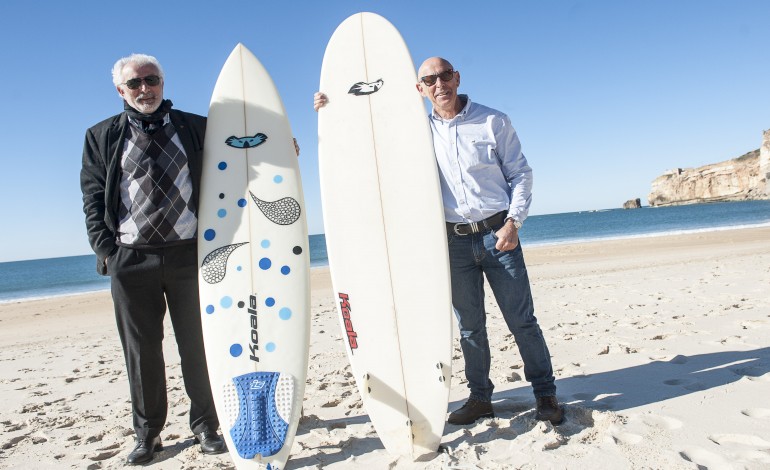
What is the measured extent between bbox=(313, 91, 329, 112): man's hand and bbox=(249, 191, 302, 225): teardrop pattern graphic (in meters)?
0.55

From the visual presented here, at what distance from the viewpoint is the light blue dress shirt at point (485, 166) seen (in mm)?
2252

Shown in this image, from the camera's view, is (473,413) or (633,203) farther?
(633,203)

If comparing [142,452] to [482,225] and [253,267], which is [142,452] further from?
[482,225]

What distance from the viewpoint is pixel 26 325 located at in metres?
8.45

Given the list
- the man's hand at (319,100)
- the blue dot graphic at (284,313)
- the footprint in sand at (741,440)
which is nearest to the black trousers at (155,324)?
the blue dot graphic at (284,313)

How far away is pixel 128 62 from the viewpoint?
2.25 m

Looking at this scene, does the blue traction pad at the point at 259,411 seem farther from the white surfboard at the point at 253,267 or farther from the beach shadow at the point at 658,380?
the beach shadow at the point at 658,380

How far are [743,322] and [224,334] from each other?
12.1 feet

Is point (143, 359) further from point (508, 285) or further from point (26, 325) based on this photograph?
point (26, 325)

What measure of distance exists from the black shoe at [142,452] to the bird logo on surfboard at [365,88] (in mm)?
2001

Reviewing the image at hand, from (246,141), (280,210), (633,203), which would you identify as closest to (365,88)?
(246,141)

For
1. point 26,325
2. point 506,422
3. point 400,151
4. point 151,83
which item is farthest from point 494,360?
point 26,325

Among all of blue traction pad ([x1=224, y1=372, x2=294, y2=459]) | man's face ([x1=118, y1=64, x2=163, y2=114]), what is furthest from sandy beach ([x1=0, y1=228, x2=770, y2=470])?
man's face ([x1=118, y1=64, x2=163, y2=114])

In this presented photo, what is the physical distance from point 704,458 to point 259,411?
5.90ft
